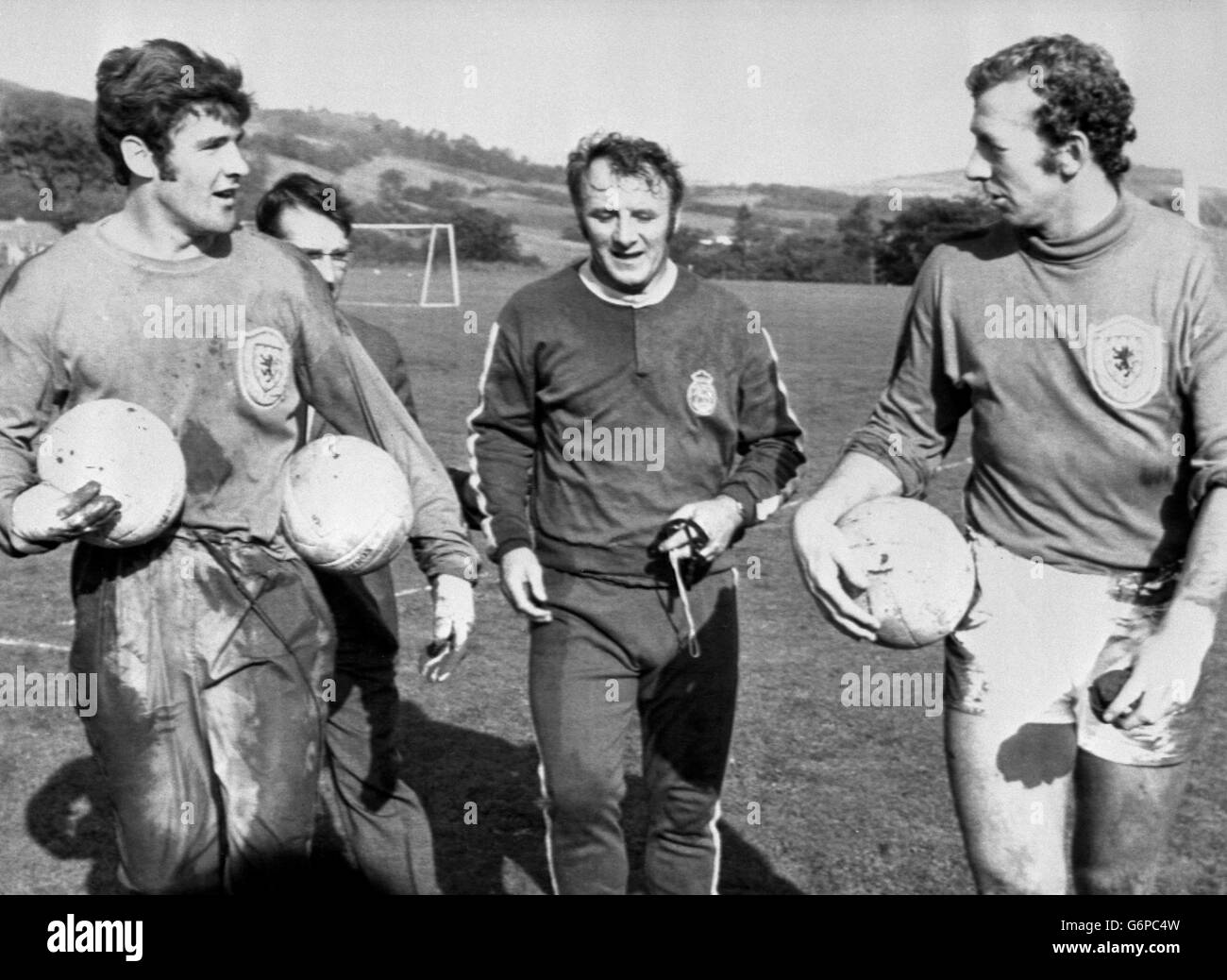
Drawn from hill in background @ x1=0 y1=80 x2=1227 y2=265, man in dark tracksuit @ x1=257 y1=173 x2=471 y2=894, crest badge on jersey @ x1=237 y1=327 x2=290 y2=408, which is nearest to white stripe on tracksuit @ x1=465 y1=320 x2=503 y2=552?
man in dark tracksuit @ x1=257 y1=173 x2=471 y2=894

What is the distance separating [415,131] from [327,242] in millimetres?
37005

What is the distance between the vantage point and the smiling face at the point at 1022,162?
3916 mm

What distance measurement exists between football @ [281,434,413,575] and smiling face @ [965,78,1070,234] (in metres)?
1.64

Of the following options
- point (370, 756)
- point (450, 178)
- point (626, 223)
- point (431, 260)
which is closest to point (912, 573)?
point (626, 223)

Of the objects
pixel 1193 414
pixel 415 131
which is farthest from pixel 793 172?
pixel 1193 414

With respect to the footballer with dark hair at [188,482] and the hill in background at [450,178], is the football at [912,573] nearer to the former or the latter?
the footballer with dark hair at [188,482]

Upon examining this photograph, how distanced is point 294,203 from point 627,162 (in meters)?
1.45

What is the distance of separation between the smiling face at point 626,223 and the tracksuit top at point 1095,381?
100 centimetres

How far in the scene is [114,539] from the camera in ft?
12.9

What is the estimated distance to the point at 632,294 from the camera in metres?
4.86

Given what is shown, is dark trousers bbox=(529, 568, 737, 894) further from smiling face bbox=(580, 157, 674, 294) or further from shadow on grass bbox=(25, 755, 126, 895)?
shadow on grass bbox=(25, 755, 126, 895)

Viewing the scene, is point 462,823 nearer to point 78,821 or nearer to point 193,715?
point 78,821

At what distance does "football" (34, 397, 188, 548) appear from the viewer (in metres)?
3.86
